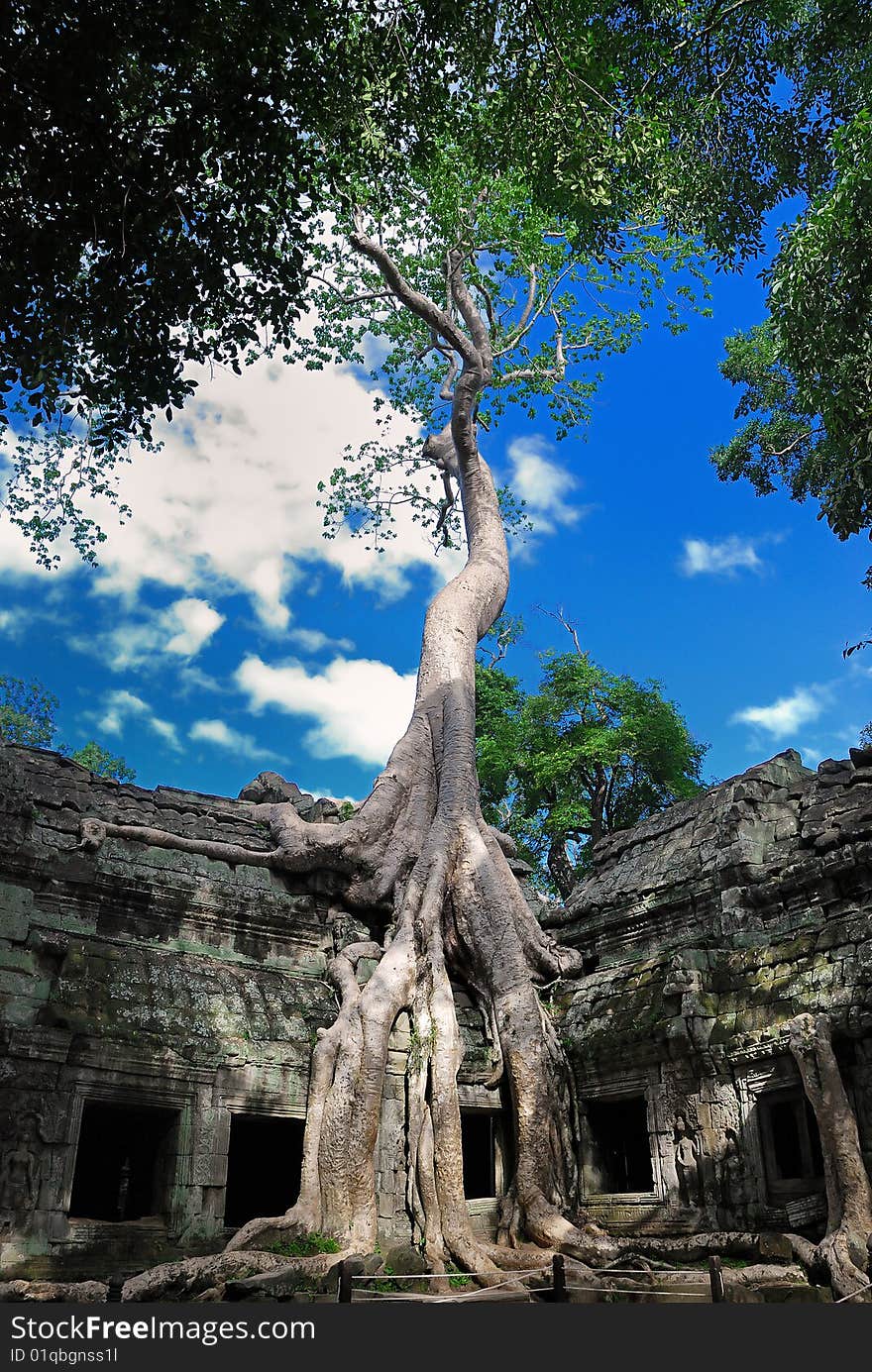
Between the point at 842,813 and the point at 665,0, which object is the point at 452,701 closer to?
the point at 842,813

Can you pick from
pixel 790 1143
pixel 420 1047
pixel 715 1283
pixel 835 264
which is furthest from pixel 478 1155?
pixel 835 264

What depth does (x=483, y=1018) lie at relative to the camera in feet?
30.1

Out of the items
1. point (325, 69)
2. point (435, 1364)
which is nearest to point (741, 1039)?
point (435, 1364)

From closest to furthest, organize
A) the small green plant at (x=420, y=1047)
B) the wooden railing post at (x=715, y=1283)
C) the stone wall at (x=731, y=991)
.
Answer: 1. the wooden railing post at (x=715, y=1283)
2. the stone wall at (x=731, y=991)
3. the small green plant at (x=420, y=1047)

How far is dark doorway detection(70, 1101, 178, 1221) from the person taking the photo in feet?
24.5

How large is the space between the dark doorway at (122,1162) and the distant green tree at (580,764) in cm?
1040

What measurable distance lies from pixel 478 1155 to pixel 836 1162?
4.64 m

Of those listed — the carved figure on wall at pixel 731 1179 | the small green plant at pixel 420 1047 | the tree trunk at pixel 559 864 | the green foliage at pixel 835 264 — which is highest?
the green foliage at pixel 835 264

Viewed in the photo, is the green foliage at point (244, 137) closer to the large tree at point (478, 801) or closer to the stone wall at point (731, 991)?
the large tree at point (478, 801)

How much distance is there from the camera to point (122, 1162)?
8.70 m

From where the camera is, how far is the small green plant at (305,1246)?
22.5 feet

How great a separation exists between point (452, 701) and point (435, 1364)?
8418 millimetres

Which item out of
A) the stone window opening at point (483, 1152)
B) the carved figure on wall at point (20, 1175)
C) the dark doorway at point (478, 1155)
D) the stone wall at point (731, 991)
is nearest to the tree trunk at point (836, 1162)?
the stone wall at point (731, 991)

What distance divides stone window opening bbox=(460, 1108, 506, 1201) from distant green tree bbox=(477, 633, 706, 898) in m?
8.19
